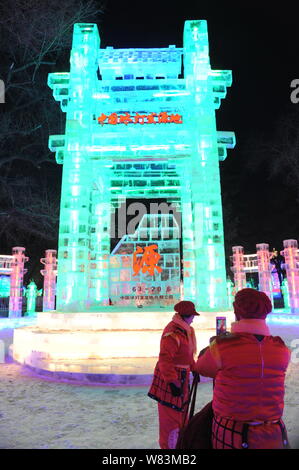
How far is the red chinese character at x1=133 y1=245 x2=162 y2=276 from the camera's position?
12.7 metres

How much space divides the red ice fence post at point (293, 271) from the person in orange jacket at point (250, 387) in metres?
17.1

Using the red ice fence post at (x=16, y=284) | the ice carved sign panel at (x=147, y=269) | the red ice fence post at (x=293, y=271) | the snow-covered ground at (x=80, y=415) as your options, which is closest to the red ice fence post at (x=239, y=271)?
the red ice fence post at (x=293, y=271)

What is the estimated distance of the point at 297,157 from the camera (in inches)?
721

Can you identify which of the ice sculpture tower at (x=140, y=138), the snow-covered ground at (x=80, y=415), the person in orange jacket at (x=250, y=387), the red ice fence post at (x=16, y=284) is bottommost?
the snow-covered ground at (x=80, y=415)

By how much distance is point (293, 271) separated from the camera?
1742cm

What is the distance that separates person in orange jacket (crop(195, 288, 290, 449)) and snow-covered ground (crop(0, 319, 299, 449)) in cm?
174

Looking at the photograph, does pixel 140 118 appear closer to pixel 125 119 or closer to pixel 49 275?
pixel 125 119

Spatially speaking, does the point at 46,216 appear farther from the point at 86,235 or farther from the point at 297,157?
the point at 297,157

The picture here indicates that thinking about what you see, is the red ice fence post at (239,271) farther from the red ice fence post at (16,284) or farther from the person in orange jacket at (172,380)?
the person in orange jacket at (172,380)

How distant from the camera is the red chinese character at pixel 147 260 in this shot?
12.7m

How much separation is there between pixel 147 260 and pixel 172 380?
33.2 ft

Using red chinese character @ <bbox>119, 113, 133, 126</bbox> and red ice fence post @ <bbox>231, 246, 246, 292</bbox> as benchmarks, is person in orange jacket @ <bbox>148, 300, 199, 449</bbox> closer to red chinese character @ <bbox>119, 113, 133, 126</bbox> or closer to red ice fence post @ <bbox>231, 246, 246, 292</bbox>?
red chinese character @ <bbox>119, 113, 133, 126</bbox>
